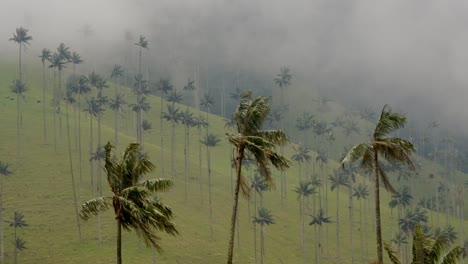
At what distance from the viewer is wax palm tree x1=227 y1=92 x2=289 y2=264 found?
35.1 m

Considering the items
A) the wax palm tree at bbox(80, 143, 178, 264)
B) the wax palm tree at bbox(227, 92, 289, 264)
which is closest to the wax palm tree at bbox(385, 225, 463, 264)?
the wax palm tree at bbox(227, 92, 289, 264)

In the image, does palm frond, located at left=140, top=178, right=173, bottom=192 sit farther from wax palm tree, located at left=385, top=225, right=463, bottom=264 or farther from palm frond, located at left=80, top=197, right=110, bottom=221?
wax palm tree, located at left=385, top=225, right=463, bottom=264

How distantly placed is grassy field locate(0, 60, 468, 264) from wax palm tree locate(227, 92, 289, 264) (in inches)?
2274

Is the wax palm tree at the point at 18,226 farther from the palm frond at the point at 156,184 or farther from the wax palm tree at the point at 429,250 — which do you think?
the wax palm tree at the point at 429,250

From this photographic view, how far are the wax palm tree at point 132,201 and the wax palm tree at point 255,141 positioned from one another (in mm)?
5457

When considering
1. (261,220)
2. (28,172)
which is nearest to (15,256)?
(28,172)

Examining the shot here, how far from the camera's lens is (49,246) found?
9838 centimetres

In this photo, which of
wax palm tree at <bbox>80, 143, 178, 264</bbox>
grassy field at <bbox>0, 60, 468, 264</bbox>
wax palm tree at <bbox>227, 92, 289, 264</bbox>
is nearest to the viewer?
wax palm tree at <bbox>80, 143, 178, 264</bbox>

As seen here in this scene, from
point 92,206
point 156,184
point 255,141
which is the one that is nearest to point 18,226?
point 255,141

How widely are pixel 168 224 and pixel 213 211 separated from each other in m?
100

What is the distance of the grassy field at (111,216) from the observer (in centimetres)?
10006

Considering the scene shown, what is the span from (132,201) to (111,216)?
3508 inches

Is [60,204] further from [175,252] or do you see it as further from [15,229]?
[175,252]

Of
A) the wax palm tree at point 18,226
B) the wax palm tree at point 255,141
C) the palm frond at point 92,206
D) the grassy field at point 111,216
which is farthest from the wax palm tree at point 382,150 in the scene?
the wax palm tree at point 18,226
